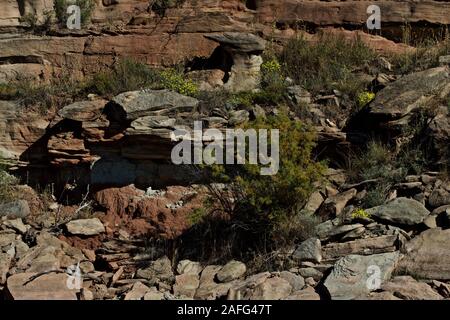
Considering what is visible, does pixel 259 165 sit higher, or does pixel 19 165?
pixel 259 165

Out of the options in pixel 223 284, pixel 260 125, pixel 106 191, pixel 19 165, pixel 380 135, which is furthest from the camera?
pixel 19 165

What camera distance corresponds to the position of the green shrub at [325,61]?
32.4 feet

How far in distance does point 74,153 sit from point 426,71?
4.78 metres

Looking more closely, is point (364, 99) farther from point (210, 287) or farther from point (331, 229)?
point (210, 287)

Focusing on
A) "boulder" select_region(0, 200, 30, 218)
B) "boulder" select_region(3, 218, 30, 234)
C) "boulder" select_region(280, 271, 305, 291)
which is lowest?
"boulder" select_region(3, 218, 30, 234)

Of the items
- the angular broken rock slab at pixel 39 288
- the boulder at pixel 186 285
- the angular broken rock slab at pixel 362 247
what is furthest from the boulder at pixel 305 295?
the angular broken rock slab at pixel 39 288

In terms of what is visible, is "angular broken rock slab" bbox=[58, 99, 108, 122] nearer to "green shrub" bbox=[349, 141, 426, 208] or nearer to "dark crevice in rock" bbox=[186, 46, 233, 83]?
"dark crevice in rock" bbox=[186, 46, 233, 83]

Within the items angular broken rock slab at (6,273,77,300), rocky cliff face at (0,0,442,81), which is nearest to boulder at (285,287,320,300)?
angular broken rock slab at (6,273,77,300)

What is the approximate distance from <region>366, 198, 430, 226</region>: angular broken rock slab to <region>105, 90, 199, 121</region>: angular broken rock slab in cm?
297

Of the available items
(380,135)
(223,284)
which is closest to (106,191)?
(223,284)

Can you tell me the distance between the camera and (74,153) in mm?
9648

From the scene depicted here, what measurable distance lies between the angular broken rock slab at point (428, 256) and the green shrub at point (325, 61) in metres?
3.11

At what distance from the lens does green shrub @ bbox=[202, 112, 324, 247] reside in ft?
24.4

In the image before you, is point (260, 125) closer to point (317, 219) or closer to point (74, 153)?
point (317, 219)
